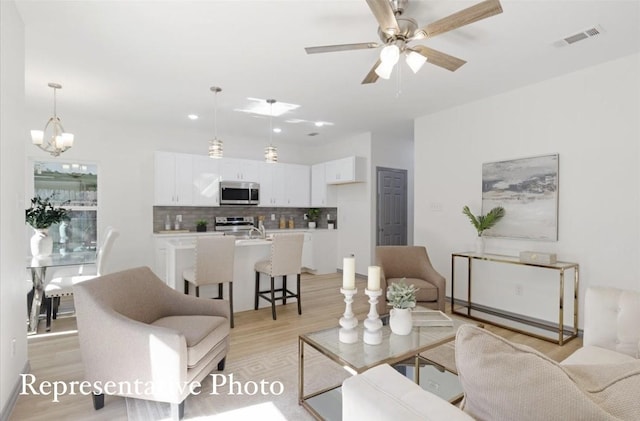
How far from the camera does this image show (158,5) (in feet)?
7.32

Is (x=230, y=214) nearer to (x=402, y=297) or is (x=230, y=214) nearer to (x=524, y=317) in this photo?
(x=402, y=297)

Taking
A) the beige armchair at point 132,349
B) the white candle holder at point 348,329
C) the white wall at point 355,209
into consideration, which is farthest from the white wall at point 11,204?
the white wall at point 355,209

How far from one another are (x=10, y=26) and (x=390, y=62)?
2517 millimetres

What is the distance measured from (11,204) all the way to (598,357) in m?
3.72

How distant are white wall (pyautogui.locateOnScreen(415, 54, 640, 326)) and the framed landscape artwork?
0.26 ft

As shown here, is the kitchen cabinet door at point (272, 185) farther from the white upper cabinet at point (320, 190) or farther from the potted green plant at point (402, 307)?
the potted green plant at point (402, 307)

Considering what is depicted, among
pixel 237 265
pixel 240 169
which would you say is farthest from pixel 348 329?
pixel 240 169

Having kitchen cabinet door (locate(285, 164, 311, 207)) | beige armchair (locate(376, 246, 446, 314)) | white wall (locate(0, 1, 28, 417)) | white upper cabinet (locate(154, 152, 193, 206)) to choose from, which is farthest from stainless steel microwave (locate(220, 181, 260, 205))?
white wall (locate(0, 1, 28, 417))

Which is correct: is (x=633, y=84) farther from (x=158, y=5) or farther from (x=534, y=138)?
Result: (x=158, y=5)

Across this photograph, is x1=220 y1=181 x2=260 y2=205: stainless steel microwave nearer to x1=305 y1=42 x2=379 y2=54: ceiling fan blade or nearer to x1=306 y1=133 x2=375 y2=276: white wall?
x1=306 y1=133 x2=375 y2=276: white wall

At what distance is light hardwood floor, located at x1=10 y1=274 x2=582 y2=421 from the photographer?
6.95ft

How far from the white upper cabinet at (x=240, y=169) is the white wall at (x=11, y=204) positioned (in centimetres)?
359

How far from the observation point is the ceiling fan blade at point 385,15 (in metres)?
1.74

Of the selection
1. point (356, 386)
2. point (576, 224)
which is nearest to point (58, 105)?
point (356, 386)
